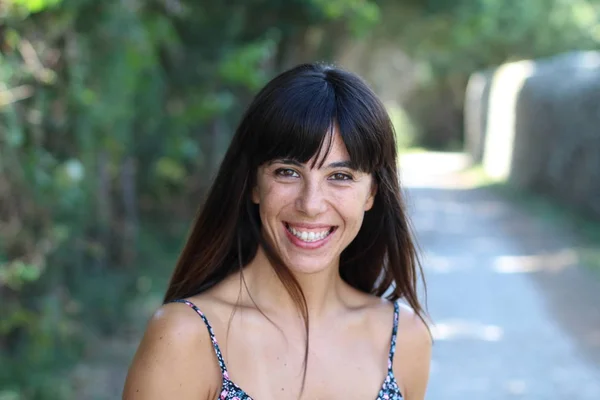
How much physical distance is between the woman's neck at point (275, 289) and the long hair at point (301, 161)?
21 millimetres

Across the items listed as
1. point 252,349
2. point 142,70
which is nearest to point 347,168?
point 252,349

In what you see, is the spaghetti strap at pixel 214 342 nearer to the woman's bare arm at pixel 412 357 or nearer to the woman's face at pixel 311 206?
the woman's face at pixel 311 206

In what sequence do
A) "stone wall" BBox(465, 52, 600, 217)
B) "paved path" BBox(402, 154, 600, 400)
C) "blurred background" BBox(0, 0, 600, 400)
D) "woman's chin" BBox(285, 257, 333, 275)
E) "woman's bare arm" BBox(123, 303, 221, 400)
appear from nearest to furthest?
1. "woman's bare arm" BBox(123, 303, 221, 400)
2. "woman's chin" BBox(285, 257, 333, 275)
3. "blurred background" BBox(0, 0, 600, 400)
4. "paved path" BBox(402, 154, 600, 400)
5. "stone wall" BBox(465, 52, 600, 217)

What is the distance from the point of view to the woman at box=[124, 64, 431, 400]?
2150 mm

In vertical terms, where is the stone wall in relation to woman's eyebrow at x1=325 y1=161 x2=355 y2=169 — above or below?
above

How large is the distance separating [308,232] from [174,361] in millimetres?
Answer: 468

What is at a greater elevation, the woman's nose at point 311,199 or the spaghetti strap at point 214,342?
the woman's nose at point 311,199

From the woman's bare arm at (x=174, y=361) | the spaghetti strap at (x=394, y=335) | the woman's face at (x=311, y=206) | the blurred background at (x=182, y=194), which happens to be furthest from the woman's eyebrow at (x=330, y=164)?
the blurred background at (x=182, y=194)

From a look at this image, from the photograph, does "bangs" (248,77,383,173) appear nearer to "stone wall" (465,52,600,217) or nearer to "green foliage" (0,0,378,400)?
"green foliage" (0,0,378,400)

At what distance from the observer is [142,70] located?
26.9 feet

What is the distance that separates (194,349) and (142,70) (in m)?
6.39

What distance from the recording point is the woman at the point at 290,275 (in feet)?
7.06

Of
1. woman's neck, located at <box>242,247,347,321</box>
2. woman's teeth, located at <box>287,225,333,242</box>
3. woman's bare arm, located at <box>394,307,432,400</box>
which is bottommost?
woman's bare arm, located at <box>394,307,432,400</box>

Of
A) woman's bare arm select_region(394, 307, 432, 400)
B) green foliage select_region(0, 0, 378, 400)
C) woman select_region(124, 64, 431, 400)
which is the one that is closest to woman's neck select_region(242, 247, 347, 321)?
woman select_region(124, 64, 431, 400)
